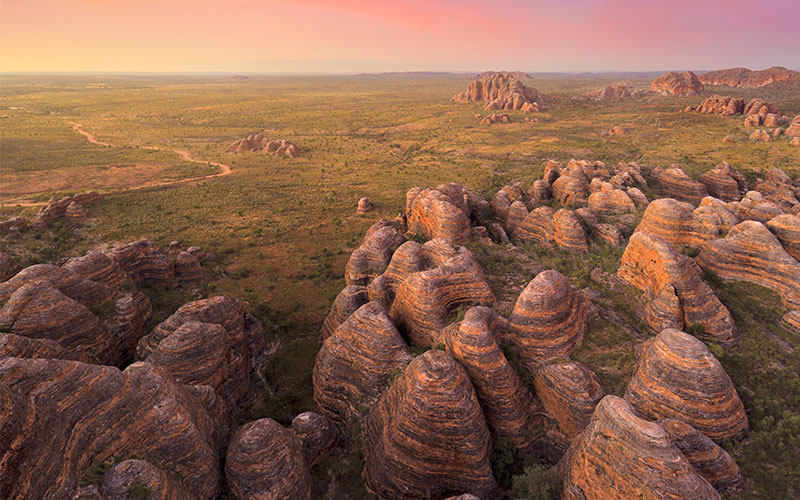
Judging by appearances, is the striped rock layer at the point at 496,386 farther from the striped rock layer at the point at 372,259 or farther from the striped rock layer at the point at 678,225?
the striped rock layer at the point at 678,225

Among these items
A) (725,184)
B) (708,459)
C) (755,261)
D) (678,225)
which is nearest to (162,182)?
(678,225)

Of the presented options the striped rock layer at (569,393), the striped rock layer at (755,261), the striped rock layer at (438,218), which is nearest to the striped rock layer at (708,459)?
the striped rock layer at (569,393)

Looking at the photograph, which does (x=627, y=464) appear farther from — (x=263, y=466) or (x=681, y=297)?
(x=681, y=297)

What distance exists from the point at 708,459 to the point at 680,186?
151 feet

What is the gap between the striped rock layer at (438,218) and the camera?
121 ft

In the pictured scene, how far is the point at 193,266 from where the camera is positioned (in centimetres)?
4288

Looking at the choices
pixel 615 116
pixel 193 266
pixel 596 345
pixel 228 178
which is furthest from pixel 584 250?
pixel 615 116

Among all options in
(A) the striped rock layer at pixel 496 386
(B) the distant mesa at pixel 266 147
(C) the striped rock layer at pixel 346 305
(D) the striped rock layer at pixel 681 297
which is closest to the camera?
(A) the striped rock layer at pixel 496 386

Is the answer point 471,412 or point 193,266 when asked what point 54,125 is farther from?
point 471,412

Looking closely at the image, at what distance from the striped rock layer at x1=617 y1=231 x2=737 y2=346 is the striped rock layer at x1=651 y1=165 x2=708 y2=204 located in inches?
1170

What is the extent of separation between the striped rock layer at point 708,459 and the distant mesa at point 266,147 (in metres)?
112

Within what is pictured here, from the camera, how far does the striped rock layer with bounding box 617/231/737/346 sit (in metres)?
23.8

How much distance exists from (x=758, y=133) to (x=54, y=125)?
24378 cm

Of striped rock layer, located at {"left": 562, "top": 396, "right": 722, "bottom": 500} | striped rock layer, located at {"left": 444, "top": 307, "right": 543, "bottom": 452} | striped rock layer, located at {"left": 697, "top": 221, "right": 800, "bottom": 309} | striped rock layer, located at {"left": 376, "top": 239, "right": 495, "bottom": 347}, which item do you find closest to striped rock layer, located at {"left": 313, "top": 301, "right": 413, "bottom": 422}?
striped rock layer, located at {"left": 376, "top": 239, "right": 495, "bottom": 347}
